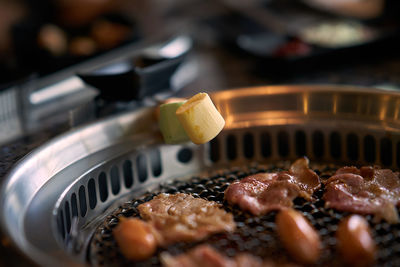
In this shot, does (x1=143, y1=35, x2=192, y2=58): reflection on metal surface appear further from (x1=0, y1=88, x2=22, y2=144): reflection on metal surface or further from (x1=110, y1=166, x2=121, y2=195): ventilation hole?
(x1=110, y1=166, x2=121, y2=195): ventilation hole

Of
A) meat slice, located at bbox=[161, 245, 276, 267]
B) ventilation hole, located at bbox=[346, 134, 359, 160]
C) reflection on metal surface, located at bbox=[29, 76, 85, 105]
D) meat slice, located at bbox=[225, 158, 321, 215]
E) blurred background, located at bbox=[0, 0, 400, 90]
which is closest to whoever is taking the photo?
meat slice, located at bbox=[161, 245, 276, 267]

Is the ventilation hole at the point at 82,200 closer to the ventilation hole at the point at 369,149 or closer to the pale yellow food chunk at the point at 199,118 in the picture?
the pale yellow food chunk at the point at 199,118

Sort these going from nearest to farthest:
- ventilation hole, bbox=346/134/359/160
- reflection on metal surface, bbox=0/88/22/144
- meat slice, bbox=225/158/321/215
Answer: meat slice, bbox=225/158/321/215 < ventilation hole, bbox=346/134/359/160 < reflection on metal surface, bbox=0/88/22/144

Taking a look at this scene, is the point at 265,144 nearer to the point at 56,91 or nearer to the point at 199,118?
the point at 199,118

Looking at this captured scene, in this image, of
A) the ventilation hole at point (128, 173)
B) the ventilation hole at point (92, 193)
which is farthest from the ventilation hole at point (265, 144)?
the ventilation hole at point (92, 193)

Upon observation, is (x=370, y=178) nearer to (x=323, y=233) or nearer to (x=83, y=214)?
(x=323, y=233)

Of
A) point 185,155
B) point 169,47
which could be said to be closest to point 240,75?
point 169,47

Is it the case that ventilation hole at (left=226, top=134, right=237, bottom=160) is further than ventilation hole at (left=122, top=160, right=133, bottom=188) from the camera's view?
Yes

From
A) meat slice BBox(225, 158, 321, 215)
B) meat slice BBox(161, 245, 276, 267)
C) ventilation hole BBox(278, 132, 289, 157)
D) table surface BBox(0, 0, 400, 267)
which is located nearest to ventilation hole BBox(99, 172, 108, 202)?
table surface BBox(0, 0, 400, 267)
